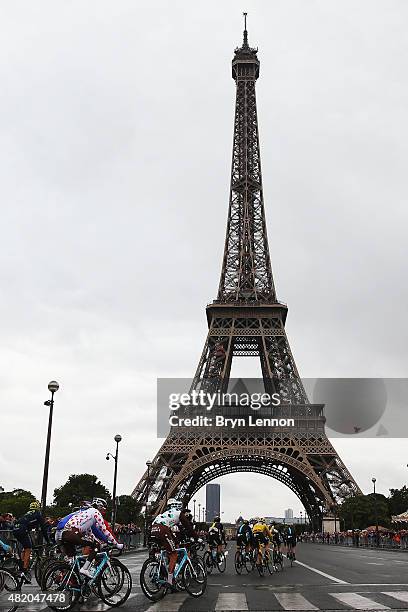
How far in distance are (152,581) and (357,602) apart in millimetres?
3932

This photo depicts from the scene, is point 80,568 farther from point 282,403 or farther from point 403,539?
point 282,403

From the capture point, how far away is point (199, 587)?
14148mm

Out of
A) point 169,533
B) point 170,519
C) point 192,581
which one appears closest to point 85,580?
point 169,533

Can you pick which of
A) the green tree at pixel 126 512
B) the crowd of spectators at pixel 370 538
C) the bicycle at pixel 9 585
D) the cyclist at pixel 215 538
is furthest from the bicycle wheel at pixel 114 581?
the green tree at pixel 126 512

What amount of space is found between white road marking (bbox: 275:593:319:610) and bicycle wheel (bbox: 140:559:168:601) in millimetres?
2318

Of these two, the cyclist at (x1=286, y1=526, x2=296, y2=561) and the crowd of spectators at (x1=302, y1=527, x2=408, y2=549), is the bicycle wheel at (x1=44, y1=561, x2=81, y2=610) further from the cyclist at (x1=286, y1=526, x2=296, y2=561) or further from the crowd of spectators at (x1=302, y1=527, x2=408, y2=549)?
the crowd of spectators at (x1=302, y1=527, x2=408, y2=549)

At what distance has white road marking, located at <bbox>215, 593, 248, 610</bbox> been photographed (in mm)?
12390

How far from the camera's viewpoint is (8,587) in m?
11.1

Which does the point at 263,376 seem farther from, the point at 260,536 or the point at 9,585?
the point at 9,585

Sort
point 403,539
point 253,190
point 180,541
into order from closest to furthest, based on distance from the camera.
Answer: point 180,541 < point 403,539 < point 253,190

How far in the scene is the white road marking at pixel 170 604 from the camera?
12188 mm

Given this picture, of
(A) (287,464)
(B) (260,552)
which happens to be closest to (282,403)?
(A) (287,464)

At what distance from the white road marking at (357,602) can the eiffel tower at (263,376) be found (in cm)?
5287

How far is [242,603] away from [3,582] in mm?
4625
